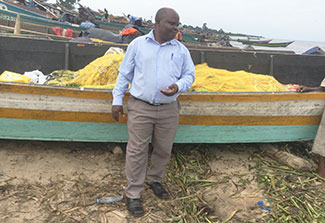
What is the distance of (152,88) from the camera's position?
2.46 m

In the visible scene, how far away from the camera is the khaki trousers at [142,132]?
2.56m

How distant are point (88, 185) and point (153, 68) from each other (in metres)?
1.60

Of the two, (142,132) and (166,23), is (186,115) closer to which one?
(142,132)

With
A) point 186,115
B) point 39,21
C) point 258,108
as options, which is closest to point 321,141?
point 258,108

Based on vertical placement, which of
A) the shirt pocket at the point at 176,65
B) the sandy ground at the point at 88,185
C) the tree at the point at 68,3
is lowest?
the sandy ground at the point at 88,185

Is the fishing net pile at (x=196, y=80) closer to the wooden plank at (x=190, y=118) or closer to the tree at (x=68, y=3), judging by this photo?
the wooden plank at (x=190, y=118)

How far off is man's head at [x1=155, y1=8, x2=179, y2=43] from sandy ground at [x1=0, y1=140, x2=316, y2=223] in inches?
68.5

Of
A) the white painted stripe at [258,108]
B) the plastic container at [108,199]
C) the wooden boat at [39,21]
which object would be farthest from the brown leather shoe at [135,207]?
the wooden boat at [39,21]

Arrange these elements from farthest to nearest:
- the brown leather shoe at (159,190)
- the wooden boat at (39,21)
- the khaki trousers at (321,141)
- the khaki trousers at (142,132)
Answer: the wooden boat at (39,21) → the khaki trousers at (321,141) → the brown leather shoe at (159,190) → the khaki trousers at (142,132)

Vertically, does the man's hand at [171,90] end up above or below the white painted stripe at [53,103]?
above

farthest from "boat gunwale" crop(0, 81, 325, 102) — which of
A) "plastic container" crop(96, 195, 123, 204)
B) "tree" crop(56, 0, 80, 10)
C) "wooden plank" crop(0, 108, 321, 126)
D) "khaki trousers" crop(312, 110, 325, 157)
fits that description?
"tree" crop(56, 0, 80, 10)

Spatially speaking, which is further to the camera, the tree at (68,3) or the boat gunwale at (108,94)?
the tree at (68,3)

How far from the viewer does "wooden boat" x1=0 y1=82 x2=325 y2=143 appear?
3.24 metres

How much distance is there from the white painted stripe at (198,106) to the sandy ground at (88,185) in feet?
2.33
